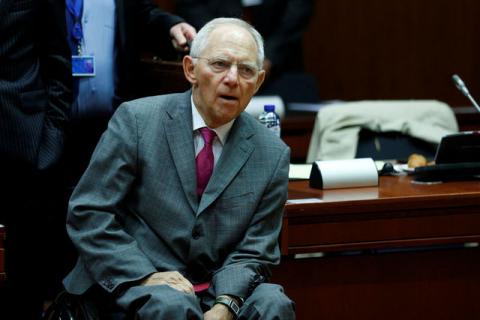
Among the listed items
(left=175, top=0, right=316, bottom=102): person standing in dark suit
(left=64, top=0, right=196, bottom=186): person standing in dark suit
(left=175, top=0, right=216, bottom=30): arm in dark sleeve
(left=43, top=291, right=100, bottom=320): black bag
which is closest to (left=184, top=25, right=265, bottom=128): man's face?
(left=43, top=291, right=100, bottom=320): black bag

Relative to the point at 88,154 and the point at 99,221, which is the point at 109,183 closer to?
the point at 99,221

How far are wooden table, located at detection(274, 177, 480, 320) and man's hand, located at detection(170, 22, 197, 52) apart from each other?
2.04 ft

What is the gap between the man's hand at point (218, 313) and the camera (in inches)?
97.0

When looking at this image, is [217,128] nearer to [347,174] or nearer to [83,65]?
[347,174]

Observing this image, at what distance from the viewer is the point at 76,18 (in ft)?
10.9

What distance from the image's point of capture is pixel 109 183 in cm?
253

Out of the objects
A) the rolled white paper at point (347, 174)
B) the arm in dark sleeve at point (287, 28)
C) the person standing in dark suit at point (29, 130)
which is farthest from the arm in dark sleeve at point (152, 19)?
the arm in dark sleeve at point (287, 28)

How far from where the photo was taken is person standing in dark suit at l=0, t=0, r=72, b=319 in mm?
3014

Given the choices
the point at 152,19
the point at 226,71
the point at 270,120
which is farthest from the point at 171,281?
the point at 152,19

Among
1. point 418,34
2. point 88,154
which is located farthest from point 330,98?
point 88,154

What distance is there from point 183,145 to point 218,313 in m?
0.46

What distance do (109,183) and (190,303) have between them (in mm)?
385

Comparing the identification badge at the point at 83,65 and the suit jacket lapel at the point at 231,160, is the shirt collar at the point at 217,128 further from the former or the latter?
the identification badge at the point at 83,65

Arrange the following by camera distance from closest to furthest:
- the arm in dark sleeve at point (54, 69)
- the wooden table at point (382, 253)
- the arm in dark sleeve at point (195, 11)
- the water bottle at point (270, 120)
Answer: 1. the wooden table at point (382, 253)
2. the arm in dark sleeve at point (54, 69)
3. the water bottle at point (270, 120)
4. the arm in dark sleeve at point (195, 11)
